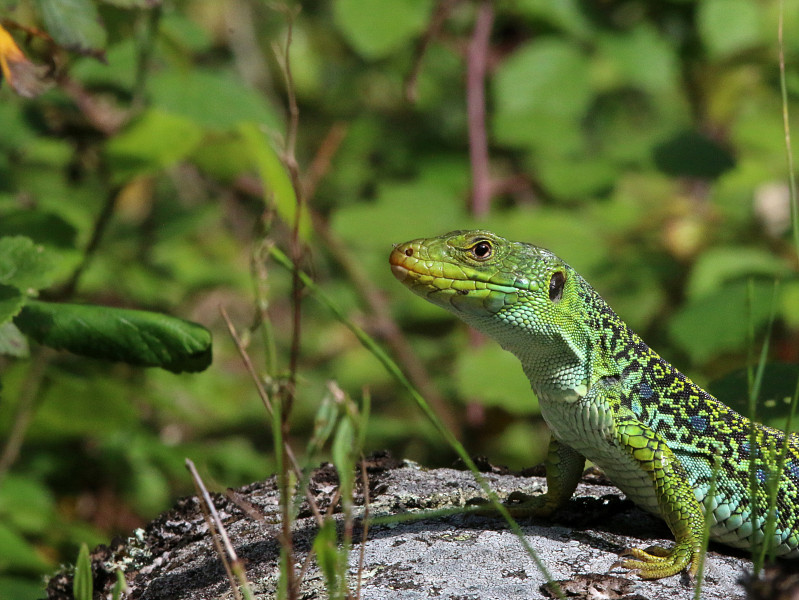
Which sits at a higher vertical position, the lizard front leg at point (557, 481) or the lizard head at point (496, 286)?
the lizard head at point (496, 286)

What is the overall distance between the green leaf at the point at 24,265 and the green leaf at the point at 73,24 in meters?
0.74

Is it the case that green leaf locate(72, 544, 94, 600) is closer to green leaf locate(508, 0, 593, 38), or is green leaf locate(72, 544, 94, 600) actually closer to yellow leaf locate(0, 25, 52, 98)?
yellow leaf locate(0, 25, 52, 98)

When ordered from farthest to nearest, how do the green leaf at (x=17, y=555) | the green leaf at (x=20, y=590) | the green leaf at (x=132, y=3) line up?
1. the green leaf at (x=17, y=555)
2. the green leaf at (x=20, y=590)
3. the green leaf at (x=132, y=3)

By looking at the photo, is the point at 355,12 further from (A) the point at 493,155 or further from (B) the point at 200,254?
(B) the point at 200,254

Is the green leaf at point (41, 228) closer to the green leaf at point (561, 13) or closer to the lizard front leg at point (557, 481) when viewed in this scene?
the lizard front leg at point (557, 481)

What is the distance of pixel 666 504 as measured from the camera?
2.52m

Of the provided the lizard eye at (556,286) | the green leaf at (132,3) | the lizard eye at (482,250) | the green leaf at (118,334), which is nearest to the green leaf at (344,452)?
the green leaf at (118,334)

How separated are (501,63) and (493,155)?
2.43ft

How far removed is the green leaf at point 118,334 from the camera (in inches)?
100

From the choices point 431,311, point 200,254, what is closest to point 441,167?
point 431,311

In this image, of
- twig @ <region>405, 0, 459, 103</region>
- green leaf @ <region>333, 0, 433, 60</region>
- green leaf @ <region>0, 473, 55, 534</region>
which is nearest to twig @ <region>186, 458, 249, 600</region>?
green leaf @ <region>0, 473, 55, 534</region>

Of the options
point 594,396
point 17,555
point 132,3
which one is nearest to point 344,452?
point 594,396

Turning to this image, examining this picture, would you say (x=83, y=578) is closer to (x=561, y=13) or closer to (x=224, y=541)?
(x=224, y=541)

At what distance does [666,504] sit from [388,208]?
3030 millimetres
